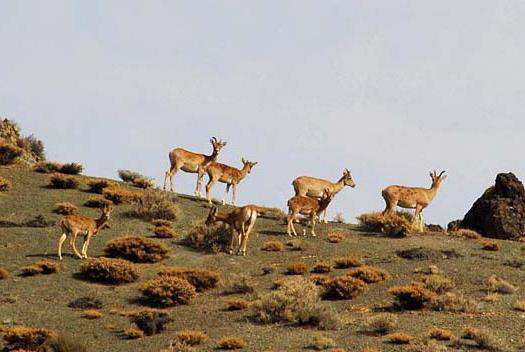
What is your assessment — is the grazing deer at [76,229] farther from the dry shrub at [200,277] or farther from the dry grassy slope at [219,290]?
the dry shrub at [200,277]

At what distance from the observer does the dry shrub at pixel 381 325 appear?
74.1ft

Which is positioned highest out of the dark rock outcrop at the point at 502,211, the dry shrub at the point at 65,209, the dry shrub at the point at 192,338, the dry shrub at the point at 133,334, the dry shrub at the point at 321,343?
the dark rock outcrop at the point at 502,211

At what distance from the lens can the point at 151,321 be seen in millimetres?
23328

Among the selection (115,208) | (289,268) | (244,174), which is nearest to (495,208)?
(244,174)

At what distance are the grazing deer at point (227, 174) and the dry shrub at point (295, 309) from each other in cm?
1671

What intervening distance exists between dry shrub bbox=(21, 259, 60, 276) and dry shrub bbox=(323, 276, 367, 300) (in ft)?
31.4

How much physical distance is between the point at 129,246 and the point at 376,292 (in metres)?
9.88

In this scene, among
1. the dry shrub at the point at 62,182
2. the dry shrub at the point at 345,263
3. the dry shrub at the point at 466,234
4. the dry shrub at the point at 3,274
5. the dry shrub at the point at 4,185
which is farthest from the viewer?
the dry shrub at the point at 62,182

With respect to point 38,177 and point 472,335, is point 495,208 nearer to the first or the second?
point 472,335

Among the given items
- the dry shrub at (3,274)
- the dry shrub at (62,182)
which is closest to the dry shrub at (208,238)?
the dry shrub at (3,274)

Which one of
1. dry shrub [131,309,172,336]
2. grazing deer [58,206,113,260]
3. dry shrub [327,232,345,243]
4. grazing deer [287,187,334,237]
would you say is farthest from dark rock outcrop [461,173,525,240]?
dry shrub [131,309,172,336]

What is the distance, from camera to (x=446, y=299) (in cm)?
2516

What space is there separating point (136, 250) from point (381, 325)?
11705 mm

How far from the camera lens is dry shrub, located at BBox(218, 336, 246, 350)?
2122cm
